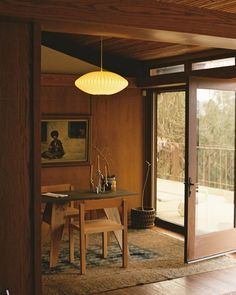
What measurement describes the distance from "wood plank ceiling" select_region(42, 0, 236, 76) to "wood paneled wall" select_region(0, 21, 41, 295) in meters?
3.24

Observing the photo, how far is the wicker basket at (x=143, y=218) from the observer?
6.68 metres

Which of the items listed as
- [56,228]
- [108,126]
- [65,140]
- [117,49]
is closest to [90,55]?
[117,49]

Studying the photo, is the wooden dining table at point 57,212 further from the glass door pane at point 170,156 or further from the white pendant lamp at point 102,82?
the glass door pane at point 170,156

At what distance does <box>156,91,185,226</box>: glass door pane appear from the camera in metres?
6.73

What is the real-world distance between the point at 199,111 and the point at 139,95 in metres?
1.92

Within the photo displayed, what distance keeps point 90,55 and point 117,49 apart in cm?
43

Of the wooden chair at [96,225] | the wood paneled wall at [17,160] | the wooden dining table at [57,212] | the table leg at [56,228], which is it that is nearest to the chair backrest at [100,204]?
the wooden chair at [96,225]

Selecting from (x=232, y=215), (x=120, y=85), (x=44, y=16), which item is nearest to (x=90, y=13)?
(x=44, y=16)

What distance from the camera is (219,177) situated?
18.2 feet

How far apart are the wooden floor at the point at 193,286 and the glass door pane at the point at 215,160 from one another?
695mm

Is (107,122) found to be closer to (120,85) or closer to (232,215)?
(120,85)

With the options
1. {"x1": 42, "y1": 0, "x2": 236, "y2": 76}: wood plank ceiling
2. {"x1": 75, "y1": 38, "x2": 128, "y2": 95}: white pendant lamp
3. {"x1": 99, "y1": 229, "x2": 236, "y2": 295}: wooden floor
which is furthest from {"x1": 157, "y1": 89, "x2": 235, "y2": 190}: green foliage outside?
{"x1": 99, "y1": 229, "x2": 236, "y2": 295}: wooden floor

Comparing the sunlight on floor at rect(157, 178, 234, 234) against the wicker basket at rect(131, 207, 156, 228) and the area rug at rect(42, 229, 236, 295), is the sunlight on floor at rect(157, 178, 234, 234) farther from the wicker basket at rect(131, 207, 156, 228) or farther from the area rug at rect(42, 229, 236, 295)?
the wicker basket at rect(131, 207, 156, 228)

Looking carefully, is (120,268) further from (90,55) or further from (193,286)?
(90,55)
